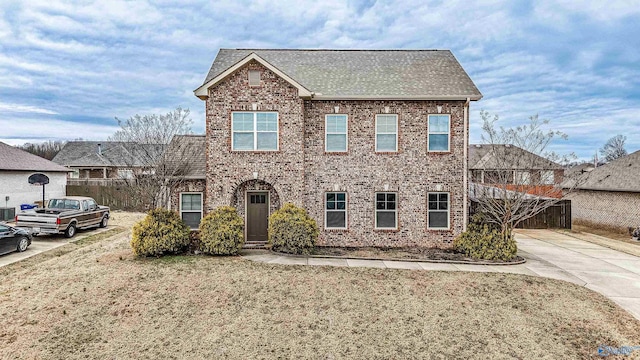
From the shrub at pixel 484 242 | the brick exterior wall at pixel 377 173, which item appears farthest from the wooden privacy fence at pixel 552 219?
the brick exterior wall at pixel 377 173

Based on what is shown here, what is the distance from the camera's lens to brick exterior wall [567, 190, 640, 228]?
62.9 ft

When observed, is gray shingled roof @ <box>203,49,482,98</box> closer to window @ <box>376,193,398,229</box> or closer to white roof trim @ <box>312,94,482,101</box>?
white roof trim @ <box>312,94,482,101</box>

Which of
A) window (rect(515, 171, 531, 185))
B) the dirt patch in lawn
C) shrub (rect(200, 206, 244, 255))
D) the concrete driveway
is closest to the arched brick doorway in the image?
shrub (rect(200, 206, 244, 255))

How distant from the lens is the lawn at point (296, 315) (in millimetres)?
6383

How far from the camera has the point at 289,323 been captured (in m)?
7.25

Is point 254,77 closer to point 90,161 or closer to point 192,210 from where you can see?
point 192,210

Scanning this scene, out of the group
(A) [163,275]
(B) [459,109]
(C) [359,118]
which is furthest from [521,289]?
(A) [163,275]

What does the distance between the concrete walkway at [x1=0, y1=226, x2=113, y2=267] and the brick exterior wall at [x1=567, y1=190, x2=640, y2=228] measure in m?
31.2

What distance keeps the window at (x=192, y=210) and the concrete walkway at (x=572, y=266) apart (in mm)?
3146

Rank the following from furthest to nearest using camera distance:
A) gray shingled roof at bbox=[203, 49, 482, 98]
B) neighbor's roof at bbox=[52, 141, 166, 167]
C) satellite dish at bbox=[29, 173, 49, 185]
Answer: neighbor's roof at bbox=[52, 141, 166, 167]
satellite dish at bbox=[29, 173, 49, 185]
gray shingled roof at bbox=[203, 49, 482, 98]

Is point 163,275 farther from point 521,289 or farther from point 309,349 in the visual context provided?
point 521,289

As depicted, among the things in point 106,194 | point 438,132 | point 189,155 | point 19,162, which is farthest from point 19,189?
point 438,132

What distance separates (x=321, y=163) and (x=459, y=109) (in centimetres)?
651

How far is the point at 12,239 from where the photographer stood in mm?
12344
